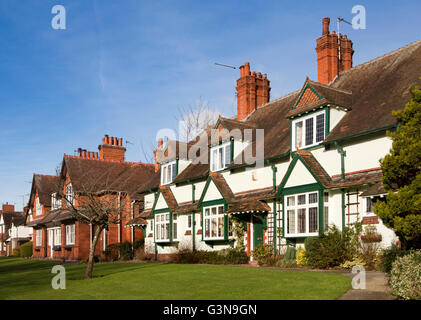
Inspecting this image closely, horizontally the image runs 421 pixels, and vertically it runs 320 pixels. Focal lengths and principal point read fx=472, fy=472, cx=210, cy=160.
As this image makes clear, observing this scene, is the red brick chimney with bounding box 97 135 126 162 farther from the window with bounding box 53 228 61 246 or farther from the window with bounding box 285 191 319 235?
the window with bounding box 285 191 319 235

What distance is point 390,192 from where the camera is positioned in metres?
12.3

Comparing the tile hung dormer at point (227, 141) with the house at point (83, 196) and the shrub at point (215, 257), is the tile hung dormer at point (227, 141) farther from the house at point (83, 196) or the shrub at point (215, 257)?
the house at point (83, 196)

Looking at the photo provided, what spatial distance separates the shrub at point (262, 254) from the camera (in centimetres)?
2125

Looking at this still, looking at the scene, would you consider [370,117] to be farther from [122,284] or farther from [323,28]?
[122,284]

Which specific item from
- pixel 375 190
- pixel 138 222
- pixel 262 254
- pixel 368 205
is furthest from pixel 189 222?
pixel 375 190

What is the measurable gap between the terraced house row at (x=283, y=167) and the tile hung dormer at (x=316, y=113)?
49 mm

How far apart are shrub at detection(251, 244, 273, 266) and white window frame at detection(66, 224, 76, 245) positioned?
70.5 feet

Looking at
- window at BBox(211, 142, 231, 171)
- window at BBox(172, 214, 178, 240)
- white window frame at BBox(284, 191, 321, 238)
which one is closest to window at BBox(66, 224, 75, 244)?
window at BBox(172, 214, 178, 240)

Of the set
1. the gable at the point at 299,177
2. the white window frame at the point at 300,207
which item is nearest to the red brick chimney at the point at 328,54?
the gable at the point at 299,177

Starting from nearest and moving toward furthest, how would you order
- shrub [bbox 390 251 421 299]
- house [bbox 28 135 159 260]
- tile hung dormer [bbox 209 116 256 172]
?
shrub [bbox 390 251 421 299]
tile hung dormer [bbox 209 116 256 172]
house [bbox 28 135 159 260]

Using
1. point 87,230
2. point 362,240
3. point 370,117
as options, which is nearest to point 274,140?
point 370,117

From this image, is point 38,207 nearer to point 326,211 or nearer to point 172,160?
point 172,160

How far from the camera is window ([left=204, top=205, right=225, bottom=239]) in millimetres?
25688
